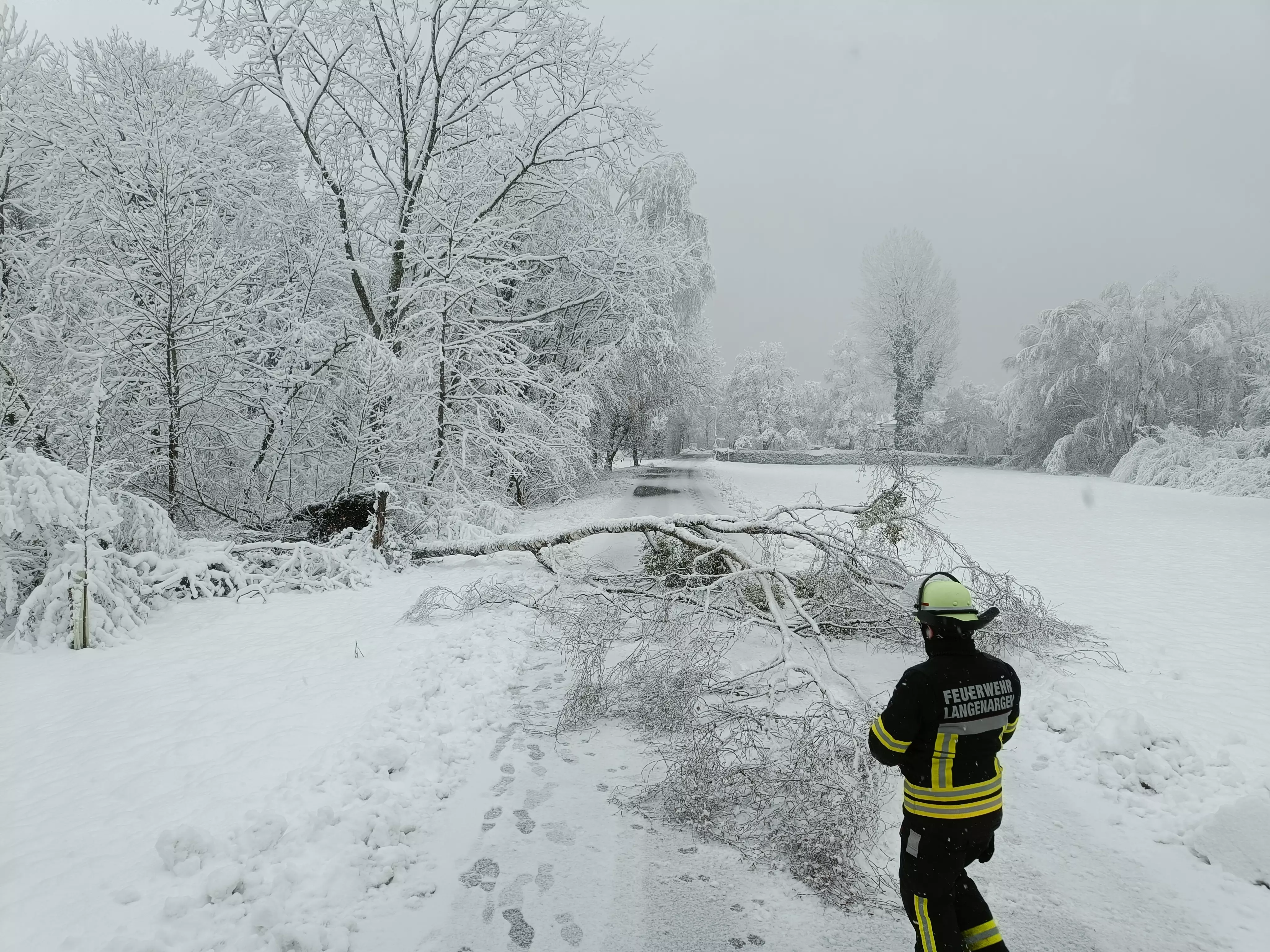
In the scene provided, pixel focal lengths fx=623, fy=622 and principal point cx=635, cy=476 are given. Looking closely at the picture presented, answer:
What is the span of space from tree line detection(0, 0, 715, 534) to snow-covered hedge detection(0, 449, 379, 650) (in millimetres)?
1046

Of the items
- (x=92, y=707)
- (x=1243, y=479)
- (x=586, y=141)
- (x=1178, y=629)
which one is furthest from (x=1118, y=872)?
(x=1243, y=479)

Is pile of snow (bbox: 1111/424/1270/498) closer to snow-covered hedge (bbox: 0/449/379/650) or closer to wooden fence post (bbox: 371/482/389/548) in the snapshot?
wooden fence post (bbox: 371/482/389/548)

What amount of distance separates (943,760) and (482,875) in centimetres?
228

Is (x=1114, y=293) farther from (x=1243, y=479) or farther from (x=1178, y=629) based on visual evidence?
(x=1178, y=629)

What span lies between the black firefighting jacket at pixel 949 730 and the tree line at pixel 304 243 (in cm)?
871

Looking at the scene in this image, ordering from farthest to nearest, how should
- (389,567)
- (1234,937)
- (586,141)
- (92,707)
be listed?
(586,141) → (389,567) → (92,707) → (1234,937)

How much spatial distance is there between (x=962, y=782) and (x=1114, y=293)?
36.4 metres

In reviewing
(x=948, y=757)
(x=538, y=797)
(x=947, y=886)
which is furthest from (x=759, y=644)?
(x=948, y=757)

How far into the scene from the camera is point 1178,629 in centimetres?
695

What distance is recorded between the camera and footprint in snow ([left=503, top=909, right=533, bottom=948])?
268 centimetres

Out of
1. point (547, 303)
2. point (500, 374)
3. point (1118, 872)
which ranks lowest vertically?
point (1118, 872)

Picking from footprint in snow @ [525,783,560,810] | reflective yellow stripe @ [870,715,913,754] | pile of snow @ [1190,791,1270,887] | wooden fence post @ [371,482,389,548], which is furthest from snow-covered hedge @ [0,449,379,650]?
pile of snow @ [1190,791,1270,887]

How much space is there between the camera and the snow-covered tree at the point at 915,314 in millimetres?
36062

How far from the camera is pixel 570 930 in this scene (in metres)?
2.76
